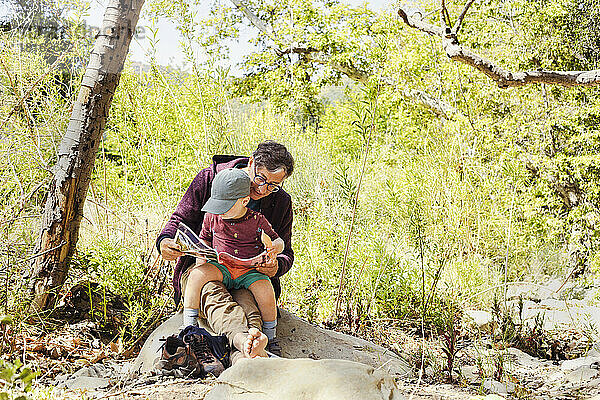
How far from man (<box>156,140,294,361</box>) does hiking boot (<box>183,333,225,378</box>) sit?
92 millimetres

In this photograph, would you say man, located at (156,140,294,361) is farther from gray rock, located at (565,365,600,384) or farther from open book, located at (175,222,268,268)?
gray rock, located at (565,365,600,384)

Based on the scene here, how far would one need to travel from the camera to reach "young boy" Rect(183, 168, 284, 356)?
2516mm

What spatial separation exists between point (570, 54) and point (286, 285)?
5.03 meters

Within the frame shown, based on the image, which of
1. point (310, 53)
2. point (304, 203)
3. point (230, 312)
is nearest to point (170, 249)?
point (230, 312)

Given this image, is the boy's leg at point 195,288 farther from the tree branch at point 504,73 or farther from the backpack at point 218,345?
the tree branch at point 504,73

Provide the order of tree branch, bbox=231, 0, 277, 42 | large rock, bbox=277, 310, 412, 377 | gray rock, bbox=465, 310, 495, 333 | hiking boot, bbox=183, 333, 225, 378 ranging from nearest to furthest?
hiking boot, bbox=183, 333, 225, 378
large rock, bbox=277, 310, 412, 377
gray rock, bbox=465, 310, 495, 333
tree branch, bbox=231, 0, 277, 42

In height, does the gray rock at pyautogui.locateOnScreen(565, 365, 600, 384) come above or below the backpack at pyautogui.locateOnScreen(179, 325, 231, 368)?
below

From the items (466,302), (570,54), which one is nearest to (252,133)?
(466,302)

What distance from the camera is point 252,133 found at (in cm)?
680

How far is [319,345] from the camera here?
3094mm

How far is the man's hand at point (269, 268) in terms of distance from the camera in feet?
8.92

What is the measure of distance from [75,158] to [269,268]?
1291 millimetres

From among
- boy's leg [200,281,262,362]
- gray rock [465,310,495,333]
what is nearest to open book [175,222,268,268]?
boy's leg [200,281,262,362]

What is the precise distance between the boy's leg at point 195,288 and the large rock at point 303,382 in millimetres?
774
